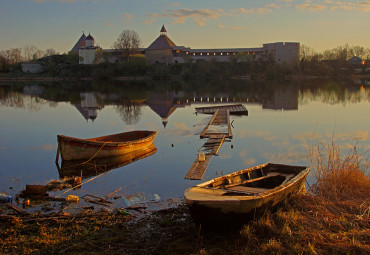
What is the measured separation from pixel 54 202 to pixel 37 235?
204 cm

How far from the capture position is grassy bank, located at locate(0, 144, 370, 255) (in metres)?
6.09

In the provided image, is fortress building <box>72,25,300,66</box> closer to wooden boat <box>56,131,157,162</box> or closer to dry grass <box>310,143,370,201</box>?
wooden boat <box>56,131,157,162</box>

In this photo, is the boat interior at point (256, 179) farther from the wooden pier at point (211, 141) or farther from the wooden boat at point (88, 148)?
the wooden boat at point (88, 148)

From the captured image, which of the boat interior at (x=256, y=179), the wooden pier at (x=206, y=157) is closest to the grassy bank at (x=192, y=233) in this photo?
the boat interior at (x=256, y=179)

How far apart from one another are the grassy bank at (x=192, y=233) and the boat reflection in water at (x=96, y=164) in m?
4.34

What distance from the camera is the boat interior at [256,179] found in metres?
7.78

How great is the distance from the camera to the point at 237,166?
12.4m

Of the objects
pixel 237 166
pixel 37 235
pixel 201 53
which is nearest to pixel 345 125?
pixel 237 166

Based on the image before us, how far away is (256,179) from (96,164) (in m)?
6.33

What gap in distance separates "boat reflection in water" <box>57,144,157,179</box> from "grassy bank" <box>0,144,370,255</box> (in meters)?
4.34

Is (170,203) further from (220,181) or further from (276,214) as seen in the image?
(276,214)

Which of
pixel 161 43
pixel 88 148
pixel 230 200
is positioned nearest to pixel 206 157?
pixel 88 148

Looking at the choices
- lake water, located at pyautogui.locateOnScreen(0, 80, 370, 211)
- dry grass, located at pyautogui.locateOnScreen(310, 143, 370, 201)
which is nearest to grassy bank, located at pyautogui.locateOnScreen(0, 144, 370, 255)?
dry grass, located at pyautogui.locateOnScreen(310, 143, 370, 201)

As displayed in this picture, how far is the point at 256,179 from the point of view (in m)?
8.56
